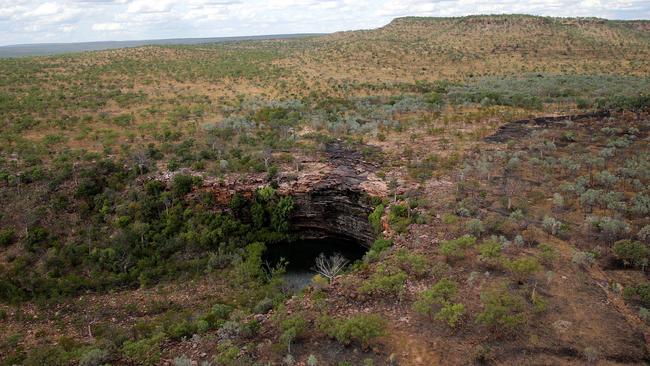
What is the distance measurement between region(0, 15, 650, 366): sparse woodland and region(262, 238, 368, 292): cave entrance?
803mm

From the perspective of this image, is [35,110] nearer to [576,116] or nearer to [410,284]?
[410,284]

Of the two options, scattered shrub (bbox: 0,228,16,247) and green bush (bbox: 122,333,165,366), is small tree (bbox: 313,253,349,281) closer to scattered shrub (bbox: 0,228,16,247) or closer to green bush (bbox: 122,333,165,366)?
green bush (bbox: 122,333,165,366)

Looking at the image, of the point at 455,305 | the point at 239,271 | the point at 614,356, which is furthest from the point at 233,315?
the point at 614,356

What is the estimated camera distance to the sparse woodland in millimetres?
14758

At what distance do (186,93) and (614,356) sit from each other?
1671 inches

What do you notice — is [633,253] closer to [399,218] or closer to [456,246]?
[456,246]

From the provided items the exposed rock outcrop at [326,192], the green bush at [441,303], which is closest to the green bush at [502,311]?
the green bush at [441,303]

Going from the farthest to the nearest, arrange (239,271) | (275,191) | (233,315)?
(275,191) → (239,271) → (233,315)

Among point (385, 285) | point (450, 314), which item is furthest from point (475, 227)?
point (450, 314)

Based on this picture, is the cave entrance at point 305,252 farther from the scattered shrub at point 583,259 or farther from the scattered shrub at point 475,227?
the scattered shrub at point 583,259

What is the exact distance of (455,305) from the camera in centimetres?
1507

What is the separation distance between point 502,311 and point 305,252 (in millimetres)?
13873

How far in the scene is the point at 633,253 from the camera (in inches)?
677

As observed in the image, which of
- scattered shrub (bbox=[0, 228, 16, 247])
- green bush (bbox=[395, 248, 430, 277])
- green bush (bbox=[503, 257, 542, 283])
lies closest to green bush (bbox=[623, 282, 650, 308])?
green bush (bbox=[503, 257, 542, 283])
